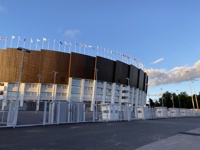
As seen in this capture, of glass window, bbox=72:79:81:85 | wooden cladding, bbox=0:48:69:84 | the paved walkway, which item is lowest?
the paved walkway

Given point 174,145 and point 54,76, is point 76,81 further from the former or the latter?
point 174,145

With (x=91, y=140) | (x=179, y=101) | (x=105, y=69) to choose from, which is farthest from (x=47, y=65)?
(x=179, y=101)

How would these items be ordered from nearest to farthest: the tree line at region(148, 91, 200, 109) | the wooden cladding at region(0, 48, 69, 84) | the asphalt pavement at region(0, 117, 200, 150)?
the asphalt pavement at region(0, 117, 200, 150) < the wooden cladding at region(0, 48, 69, 84) < the tree line at region(148, 91, 200, 109)

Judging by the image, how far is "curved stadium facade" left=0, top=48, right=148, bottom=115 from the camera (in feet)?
271

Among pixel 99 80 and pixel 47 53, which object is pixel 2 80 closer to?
pixel 47 53

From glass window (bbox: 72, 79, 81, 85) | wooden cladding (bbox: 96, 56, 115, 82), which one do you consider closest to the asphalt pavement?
glass window (bbox: 72, 79, 81, 85)

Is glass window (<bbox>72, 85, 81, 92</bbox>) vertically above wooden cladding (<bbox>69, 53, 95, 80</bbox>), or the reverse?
wooden cladding (<bbox>69, 53, 95, 80</bbox>)

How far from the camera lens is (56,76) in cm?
8350

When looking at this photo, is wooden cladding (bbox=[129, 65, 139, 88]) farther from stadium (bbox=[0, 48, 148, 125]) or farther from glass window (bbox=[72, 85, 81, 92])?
glass window (bbox=[72, 85, 81, 92])

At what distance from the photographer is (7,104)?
14.9 meters

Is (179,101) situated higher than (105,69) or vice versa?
(105,69)

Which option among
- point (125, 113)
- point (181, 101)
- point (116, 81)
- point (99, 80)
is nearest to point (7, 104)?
point (125, 113)

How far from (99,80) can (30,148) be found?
83646mm

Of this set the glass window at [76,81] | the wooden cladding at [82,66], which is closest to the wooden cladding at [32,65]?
the wooden cladding at [82,66]
